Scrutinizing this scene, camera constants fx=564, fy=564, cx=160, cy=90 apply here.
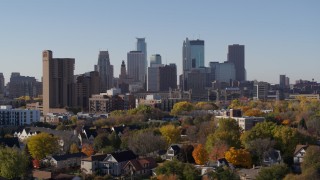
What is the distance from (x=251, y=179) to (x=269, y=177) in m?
1.25

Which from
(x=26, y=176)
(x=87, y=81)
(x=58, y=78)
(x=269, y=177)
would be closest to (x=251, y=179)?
(x=269, y=177)

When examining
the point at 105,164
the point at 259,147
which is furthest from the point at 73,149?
the point at 259,147

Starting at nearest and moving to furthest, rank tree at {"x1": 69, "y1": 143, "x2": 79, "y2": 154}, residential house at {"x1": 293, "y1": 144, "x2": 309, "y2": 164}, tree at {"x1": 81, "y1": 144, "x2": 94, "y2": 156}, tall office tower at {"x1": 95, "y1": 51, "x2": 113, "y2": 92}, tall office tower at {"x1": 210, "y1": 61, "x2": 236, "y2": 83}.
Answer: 1. residential house at {"x1": 293, "y1": 144, "x2": 309, "y2": 164}
2. tree at {"x1": 81, "y1": 144, "x2": 94, "y2": 156}
3. tree at {"x1": 69, "y1": 143, "x2": 79, "y2": 154}
4. tall office tower at {"x1": 95, "y1": 51, "x2": 113, "y2": 92}
5. tall office tower at {"x1": 210, "y1": 61, "x2": 236, "y2": 83}

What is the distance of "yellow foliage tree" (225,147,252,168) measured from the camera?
72.6 feet

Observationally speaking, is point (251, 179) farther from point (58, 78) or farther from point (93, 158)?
point (58, 78)

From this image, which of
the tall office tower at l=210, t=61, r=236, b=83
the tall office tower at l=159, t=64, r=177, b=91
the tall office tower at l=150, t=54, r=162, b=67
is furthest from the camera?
the tall office tower at l=150, t=54, r=162, b=67

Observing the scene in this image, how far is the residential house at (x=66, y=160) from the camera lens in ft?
76.0

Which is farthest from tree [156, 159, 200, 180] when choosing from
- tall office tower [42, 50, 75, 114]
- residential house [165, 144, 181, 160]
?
tall office tower [42, 50, 75, 114]

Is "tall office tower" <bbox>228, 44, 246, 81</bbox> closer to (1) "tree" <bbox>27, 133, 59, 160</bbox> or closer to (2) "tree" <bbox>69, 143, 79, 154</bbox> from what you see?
(2) "tree" <bbox>69, 143, 79, 154</bbox>

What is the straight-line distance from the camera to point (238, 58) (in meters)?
142

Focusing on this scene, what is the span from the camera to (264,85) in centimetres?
8781

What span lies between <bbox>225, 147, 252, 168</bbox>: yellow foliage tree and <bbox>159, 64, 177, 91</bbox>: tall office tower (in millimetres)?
74643

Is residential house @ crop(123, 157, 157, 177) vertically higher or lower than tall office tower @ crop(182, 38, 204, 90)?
lower

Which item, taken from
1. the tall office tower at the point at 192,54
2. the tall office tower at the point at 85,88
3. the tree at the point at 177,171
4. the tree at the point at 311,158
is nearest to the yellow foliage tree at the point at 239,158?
the tree at the point at 311,158
